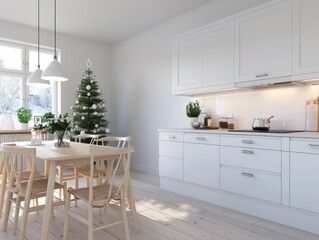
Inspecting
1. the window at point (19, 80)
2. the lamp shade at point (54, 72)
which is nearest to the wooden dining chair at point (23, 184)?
the lamp shade at point (54, 72)

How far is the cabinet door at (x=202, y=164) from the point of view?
293 centimetres

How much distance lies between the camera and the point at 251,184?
2574 millimetres

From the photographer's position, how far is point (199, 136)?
3104mm

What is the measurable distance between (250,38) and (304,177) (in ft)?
5.22

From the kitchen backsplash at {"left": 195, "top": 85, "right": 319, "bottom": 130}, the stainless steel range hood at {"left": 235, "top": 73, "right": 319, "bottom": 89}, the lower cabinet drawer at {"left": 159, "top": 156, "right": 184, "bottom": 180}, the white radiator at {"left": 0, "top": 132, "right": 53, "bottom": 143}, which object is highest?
the stainless steel range hood at {"left": 235, "top": 73, "right": 319, "bottom": 89}

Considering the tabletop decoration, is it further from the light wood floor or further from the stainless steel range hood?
the stainless steel range hood

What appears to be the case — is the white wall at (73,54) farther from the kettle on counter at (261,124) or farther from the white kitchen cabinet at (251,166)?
the kettle on counter at (261,124)

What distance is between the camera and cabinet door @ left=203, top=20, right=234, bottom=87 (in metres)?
3.05

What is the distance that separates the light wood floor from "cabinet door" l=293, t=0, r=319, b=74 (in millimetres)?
1539

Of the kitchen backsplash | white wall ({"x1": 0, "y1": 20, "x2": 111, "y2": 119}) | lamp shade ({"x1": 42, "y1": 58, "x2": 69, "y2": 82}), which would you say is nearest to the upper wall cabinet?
the kitchen backsplash

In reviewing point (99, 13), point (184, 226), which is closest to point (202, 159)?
point (184, 226)

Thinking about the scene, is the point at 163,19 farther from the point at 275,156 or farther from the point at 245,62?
the point at 275,156

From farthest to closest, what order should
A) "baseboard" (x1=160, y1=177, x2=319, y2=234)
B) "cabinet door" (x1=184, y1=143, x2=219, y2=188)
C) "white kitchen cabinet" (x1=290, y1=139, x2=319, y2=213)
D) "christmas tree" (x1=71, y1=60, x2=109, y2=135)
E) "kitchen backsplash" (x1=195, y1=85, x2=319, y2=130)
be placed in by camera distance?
"christmas tree" (x1=71, y1=60, x2=109, y2=135) → "cabinet door" (x1=184, y1=143, x2=219, y2=188) → "kitchen backsplash" (x1=195, y1=85, x2=319, y2=130) → "baseboard" (x1=160, y1=177, x2=319, y2=234) → "white kitchen cabinet" (x1=290, y1=139, x2=319, y2=213)

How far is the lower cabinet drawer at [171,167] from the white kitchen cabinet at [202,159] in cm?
9
